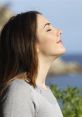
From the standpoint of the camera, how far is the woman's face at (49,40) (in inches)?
146

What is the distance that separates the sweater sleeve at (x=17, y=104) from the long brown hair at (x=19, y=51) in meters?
0.12

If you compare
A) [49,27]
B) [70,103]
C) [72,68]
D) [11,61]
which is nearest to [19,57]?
[11,61]

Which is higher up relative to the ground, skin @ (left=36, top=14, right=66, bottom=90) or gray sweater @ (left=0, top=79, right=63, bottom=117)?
skin @ (left=36, top=14, right=66, bottom=90)

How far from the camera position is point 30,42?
3.68 m

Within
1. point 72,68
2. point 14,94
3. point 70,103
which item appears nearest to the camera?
point 14,94

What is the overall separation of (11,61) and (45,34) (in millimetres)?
278

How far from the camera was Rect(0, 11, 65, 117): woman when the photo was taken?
3523mm

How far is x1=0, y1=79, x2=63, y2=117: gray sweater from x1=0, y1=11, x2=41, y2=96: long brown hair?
0.28 ft

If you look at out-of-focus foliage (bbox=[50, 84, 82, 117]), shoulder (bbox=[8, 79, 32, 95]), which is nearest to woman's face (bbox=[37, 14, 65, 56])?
shoulder (bbox=[8, 79, 32, 95])

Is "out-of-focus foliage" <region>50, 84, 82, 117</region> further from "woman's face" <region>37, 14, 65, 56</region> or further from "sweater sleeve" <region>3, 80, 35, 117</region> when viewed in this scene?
"sweater sleeve" <region>3, 80, 35, 117</region>

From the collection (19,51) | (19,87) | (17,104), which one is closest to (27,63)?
(19,51)

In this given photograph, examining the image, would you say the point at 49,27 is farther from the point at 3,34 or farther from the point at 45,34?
the point at 3,34

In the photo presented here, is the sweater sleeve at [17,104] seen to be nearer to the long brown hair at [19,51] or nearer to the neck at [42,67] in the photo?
the long brown hair at [19,51]

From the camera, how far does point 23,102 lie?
352 centimetres
